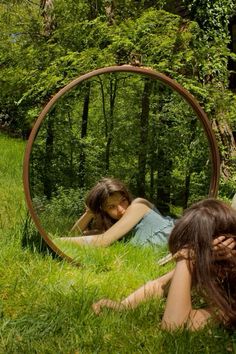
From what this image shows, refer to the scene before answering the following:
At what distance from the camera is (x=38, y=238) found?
3.64 metres

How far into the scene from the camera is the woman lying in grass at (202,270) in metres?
2.51

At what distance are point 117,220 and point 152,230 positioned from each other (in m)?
0.25

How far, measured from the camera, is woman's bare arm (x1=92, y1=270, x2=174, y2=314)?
2.68 metres

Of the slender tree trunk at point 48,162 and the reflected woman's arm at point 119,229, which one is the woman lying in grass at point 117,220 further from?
the slender tree trunk at point 48,162

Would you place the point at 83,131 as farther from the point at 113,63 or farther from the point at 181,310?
the point at 113,63

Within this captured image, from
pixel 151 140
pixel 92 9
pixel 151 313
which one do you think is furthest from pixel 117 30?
pixel 151 313

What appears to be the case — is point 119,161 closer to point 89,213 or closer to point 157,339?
point 89,213

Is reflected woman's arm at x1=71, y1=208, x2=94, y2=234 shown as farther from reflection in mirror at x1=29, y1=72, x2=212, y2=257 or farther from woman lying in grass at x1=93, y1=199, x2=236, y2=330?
woman lying in grass at x1=93, y1=199, x2=236, y2=330

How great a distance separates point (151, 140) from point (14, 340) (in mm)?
1888

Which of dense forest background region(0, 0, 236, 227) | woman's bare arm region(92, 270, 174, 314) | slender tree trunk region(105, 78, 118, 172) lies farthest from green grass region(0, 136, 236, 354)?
slender tree trunk region(105, 78, 118, 172)

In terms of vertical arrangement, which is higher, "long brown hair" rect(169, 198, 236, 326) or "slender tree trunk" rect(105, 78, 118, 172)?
"slender tree trunk" rect(105, 78, 118, 172)

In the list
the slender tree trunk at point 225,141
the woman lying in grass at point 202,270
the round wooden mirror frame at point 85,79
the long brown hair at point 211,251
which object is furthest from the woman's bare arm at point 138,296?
the slender tree trunk at point 225,141

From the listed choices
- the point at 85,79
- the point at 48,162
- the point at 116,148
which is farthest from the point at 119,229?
the point at 85,79

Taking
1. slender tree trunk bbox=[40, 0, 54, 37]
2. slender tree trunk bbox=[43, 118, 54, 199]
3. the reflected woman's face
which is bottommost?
the reflected woman's face
